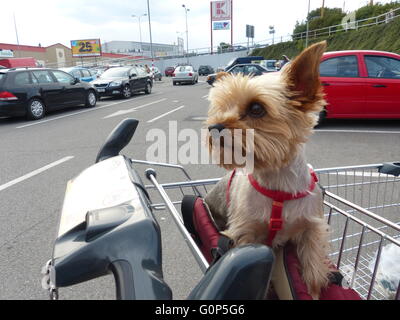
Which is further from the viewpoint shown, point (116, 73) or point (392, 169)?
point (116, 73)

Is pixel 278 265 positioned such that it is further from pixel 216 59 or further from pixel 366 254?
pixel 216 59

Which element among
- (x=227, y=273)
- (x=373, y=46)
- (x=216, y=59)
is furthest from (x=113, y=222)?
(x=216, y=59)

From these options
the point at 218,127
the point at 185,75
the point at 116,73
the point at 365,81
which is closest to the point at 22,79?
the point at 116,73

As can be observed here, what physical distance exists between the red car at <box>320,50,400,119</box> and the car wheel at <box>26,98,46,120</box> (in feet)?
29.8

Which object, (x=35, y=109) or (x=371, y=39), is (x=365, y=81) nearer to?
(x=35, y=109)

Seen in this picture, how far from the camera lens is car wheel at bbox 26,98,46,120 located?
33.8ft

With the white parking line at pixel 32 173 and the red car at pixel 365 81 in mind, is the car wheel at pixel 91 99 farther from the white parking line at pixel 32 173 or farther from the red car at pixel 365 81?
the red car at pixel 365 81

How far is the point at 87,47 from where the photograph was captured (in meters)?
56.8

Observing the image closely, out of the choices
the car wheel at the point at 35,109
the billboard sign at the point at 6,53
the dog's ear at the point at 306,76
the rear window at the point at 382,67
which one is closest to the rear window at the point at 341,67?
the rear window at the point at 382,67

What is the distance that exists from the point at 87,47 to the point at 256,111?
62.7 meters

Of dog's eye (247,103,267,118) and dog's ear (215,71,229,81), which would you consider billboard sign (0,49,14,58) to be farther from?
dog's eye (247,103,267,118)

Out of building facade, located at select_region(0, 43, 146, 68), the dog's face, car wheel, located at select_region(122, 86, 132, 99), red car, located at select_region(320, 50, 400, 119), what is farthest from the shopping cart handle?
building facade, located at select_region(0, 43, 146, 68)

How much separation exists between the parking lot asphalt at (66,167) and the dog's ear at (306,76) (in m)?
0.98

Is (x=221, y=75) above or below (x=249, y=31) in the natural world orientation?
below
